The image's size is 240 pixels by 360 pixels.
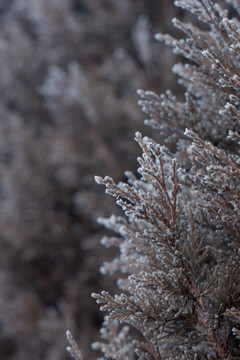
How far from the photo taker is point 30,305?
5.10 metres

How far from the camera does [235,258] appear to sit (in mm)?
1313

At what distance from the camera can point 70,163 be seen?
5141 mm

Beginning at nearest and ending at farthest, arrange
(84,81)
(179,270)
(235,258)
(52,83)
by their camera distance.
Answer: (179,270) < (235,258) < (84,81) < (52,83)

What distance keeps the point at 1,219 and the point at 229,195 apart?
451cm

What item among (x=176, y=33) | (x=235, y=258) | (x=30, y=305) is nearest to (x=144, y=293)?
(x=235, y=258)

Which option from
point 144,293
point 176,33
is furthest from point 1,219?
point 144,293

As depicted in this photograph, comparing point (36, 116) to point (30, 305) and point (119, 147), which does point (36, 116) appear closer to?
point (119, 147)

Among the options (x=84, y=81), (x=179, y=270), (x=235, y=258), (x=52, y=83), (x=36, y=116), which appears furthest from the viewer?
(x=36, y=116)

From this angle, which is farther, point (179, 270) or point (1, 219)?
point (1, 219)

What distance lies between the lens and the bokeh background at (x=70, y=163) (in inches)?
193

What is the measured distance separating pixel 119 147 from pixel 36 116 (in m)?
2.11

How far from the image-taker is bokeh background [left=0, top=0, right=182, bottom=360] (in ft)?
16.1

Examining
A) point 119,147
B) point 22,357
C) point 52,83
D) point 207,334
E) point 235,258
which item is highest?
point 52,83

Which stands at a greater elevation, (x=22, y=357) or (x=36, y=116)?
(x=36, y=116)
